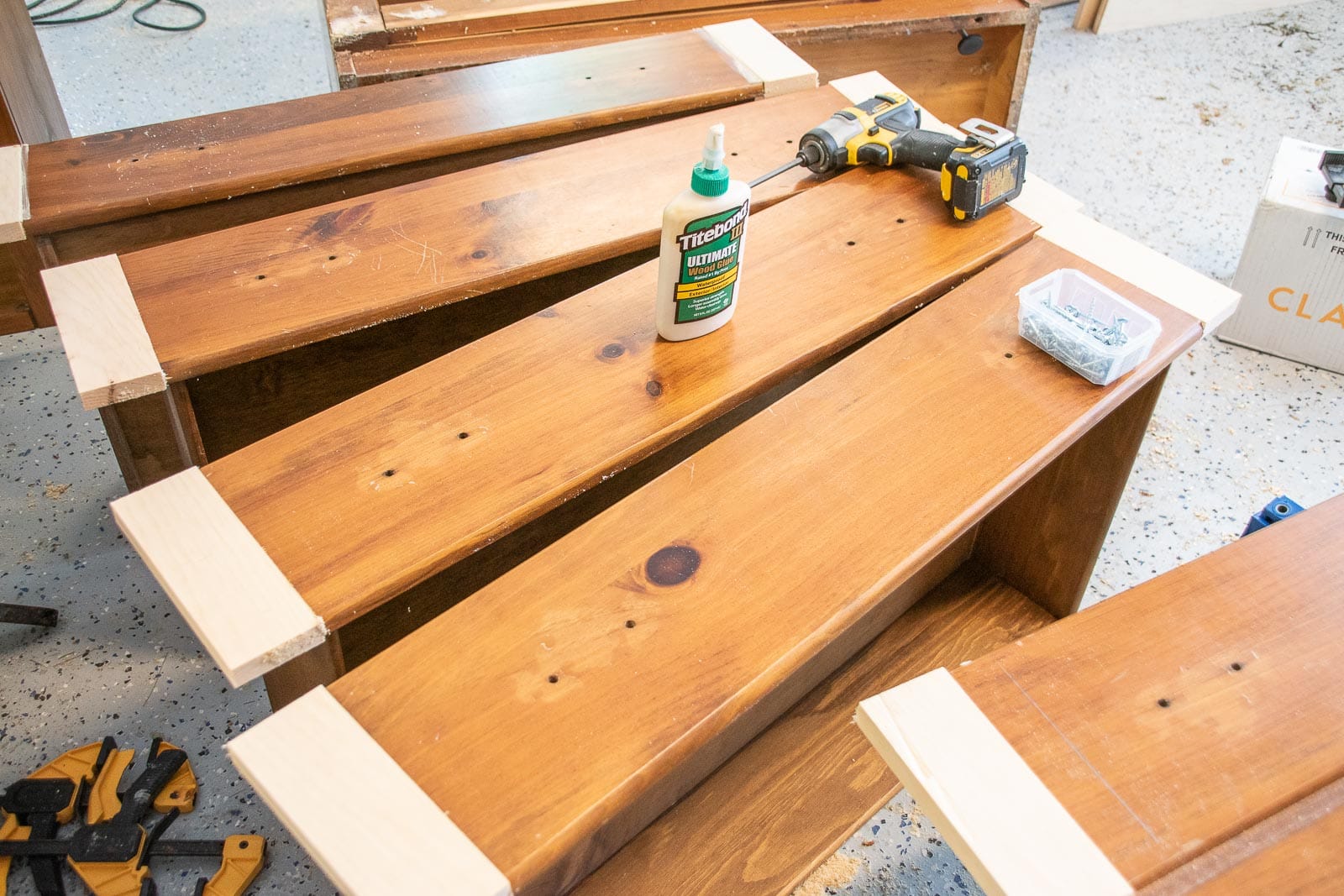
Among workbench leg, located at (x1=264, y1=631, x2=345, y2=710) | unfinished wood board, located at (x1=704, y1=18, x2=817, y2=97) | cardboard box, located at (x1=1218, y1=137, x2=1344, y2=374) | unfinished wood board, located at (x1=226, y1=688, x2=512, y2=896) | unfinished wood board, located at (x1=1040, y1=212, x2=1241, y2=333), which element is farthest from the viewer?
cardboard box, located at (x1=1218, y1=137, x2=1344, y2=374)

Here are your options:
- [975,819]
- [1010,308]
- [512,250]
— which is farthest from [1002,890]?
[512,250]

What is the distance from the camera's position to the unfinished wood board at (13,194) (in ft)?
4.16

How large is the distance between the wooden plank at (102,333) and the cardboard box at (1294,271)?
78.9 inches

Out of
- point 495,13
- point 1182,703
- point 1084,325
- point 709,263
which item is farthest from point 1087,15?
point 1182,703

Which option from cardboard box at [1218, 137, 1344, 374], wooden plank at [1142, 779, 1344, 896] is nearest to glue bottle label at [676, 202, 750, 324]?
wooden plank at [1142, 779, 1344, 896]

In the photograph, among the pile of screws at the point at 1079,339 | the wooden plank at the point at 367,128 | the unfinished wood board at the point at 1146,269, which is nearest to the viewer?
the pile of screws at the point at 1079,339

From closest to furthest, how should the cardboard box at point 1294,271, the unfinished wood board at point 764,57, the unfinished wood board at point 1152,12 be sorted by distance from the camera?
the unfinished wood board at point 764,57 < the cardboard box at point 1294,271 < the unfinished wood board at point 1152,12

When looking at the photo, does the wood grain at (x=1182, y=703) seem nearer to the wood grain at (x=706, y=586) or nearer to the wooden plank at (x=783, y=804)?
the wood grain at (x=706, y=586)

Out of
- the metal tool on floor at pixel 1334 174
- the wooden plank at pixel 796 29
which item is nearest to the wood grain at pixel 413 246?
the wooden plank at pixel 796 29

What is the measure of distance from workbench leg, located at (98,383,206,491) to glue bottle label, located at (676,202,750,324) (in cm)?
61

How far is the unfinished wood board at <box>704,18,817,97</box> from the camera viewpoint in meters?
1.65

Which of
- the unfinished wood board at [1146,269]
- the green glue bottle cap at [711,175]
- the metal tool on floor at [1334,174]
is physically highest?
the green glue bottle cap at [711,175]

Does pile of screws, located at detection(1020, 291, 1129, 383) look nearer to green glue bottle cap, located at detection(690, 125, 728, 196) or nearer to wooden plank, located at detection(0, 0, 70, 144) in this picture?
green glue bottle cap, located at detection(690, 125, 728, 196)

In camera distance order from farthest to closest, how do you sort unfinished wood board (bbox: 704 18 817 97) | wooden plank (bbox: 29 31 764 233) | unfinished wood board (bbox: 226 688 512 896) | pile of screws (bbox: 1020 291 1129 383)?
unfinished wood board (bbox: 704 18 817 97), wooden plank (bbox: 29 31 764 233), pile of screws (bbox: 1020 291 1129 383), unfinished wood board (bbox: 226 688 512 896)
